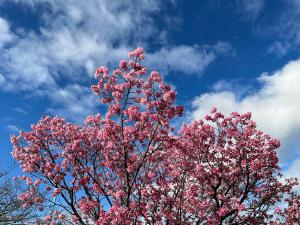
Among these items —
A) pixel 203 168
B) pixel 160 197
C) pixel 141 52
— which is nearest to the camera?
pixel 141 52

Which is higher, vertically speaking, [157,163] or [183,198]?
[157,163]

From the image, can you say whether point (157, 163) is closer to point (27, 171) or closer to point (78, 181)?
point (78, 181)

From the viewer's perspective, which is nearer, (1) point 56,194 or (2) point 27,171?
(1) point 56,194

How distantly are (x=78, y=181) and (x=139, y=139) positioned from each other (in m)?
4.00

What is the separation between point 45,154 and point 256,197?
1039 centimetres

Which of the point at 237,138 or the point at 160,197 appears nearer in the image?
the point at 160,197

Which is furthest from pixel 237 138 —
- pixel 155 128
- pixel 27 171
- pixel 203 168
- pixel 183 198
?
pixel 27 171

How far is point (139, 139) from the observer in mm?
15539

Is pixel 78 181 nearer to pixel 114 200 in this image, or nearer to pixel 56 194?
pixel 56 194

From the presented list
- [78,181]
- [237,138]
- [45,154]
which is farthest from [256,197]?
[45,154]

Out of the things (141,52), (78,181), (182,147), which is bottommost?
(78,181)

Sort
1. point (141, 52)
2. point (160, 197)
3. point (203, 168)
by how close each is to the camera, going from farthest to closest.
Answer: point (203, 168) → point (160, 197) → point (141, 52)

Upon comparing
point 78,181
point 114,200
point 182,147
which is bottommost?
point 114,200

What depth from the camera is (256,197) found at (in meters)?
18.7
